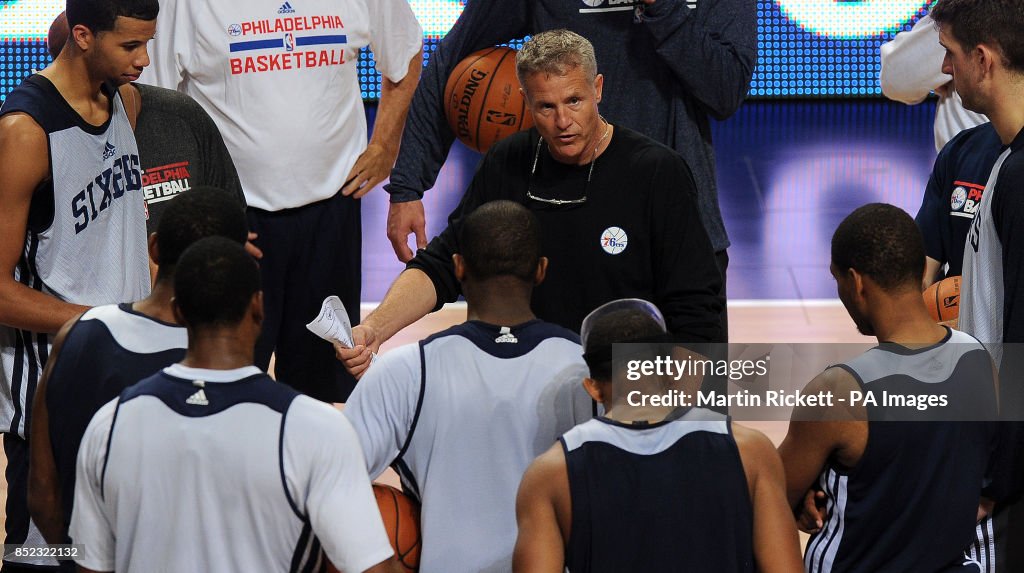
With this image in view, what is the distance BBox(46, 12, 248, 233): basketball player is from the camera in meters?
4.04

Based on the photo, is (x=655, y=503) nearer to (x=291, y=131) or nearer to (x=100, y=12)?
(x=100, y=12)

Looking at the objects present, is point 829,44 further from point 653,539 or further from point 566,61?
point 653,539

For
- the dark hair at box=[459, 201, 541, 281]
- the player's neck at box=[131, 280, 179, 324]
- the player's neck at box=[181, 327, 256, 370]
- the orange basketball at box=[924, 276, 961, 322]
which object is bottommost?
the orange basketball at box=[924, 276, 961, 322]

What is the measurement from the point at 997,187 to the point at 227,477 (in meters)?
1.94

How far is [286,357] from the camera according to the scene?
498 cm

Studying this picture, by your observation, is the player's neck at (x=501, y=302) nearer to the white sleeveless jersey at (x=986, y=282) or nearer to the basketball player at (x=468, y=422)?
the basketball player at (x=468, y=422)

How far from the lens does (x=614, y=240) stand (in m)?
3.65

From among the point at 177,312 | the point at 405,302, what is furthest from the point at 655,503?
the point at 405,302

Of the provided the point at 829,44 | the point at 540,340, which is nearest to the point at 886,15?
the point at 829,44

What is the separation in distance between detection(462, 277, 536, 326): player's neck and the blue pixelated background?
12.8 m

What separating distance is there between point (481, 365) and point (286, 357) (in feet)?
7.51

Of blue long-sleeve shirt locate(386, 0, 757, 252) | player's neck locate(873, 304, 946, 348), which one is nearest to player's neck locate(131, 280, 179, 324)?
player's neck locate(873, 304, 946, 348)

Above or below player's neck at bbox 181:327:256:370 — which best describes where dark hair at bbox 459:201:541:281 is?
above

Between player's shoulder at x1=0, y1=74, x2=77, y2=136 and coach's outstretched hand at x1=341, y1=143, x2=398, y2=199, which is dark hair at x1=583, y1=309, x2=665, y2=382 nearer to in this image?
player's shoulder at x1=0, y1=74, x2=77, y2=136
